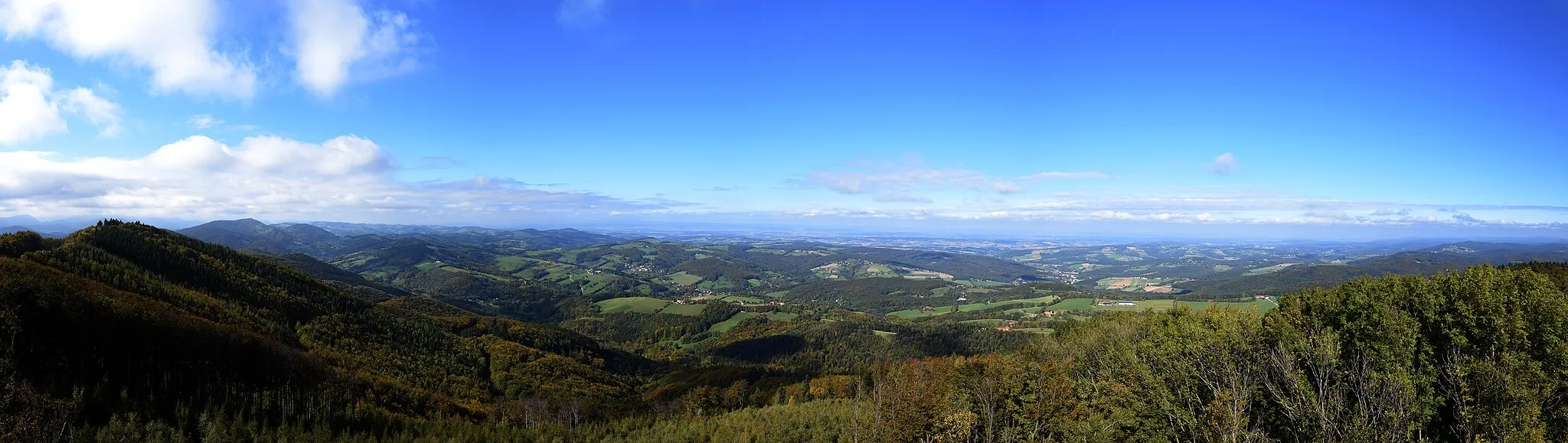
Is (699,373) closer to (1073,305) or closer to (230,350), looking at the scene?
(230,350)

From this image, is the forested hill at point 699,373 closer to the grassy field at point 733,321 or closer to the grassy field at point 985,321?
the grassy field at point 733,321

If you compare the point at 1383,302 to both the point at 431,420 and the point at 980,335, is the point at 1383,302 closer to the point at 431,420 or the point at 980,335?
the point at 431,420

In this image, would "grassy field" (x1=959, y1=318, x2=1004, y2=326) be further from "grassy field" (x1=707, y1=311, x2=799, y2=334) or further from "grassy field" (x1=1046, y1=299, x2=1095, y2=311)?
"grassy field" (x1=707, y1=311, x2=799, y2=334)

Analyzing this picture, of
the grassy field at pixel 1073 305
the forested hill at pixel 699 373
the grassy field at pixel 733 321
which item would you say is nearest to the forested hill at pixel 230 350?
the forested hill at pixel 699 373

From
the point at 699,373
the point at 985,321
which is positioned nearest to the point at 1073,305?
the point at 985,321

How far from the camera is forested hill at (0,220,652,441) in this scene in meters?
47.5

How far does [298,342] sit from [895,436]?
105m

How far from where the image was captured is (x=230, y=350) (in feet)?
216

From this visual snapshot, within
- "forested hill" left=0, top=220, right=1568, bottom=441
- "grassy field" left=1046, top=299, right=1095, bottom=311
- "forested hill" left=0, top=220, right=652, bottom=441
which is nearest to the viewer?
"forested hill" left=0, top=220, right=1568, bottom=441

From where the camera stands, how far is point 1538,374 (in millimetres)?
19891

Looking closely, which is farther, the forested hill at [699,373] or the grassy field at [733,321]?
the grassy field at [733,321]

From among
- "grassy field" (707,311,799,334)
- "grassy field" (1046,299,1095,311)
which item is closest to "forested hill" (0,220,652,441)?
"grassy field" (707,311,799,334)

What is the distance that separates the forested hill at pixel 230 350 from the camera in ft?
156

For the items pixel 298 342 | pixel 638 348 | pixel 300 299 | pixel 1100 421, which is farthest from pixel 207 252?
pixel 1100 421
